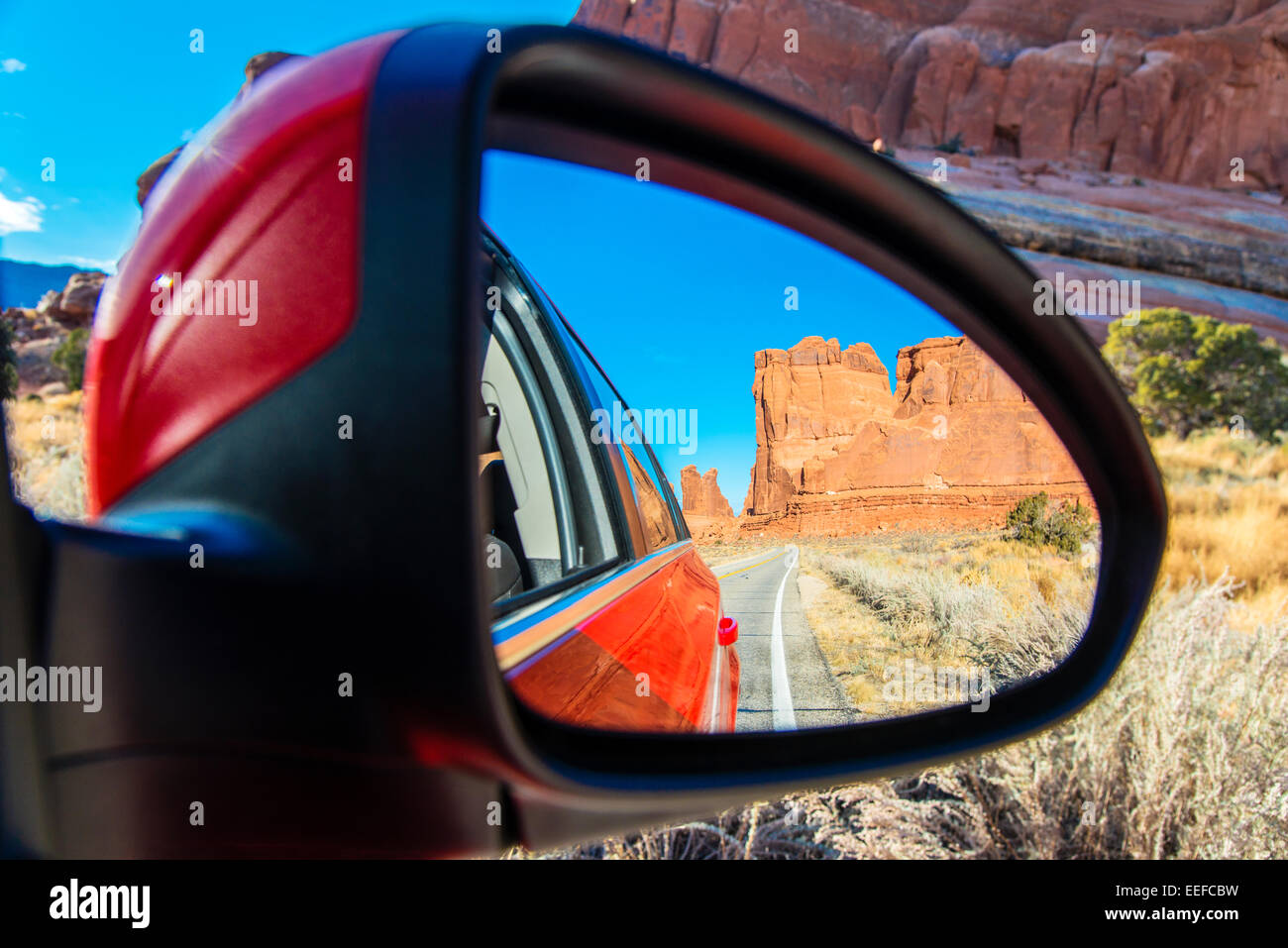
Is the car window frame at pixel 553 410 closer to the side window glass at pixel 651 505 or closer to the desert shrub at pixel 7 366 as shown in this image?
the side window glass at pixel 651 505

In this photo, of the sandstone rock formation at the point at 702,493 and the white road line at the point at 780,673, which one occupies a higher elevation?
the sandstone rock formation at the point at 702,493

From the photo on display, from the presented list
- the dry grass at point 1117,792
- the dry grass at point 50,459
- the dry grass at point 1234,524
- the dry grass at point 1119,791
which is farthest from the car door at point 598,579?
the dry grass at point 1234,524

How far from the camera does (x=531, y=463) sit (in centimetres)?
161

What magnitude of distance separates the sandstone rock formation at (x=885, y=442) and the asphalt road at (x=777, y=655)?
0.12 meters

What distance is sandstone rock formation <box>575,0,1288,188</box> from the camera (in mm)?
52844

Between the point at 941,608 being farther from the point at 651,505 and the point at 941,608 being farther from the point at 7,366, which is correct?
the point at 7,366

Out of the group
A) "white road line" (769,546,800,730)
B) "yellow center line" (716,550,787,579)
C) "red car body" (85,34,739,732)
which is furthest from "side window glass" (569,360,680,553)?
"red car body" (85,34,739,732)

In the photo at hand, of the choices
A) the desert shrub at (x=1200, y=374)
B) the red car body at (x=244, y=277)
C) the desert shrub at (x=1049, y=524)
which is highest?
the desert shrub at (x=1200, y=374)

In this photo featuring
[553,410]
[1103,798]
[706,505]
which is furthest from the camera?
[1103,798]

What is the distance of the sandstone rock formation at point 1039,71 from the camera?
52844 mm

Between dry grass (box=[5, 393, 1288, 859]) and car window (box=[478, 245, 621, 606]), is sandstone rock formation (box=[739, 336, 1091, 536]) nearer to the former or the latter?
car window (box=[478, 245, 621, 606])

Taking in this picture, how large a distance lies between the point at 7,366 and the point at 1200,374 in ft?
100

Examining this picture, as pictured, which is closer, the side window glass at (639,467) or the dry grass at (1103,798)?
the side window glass at (639,467)

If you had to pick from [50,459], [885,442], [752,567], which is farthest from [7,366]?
[885,442]
